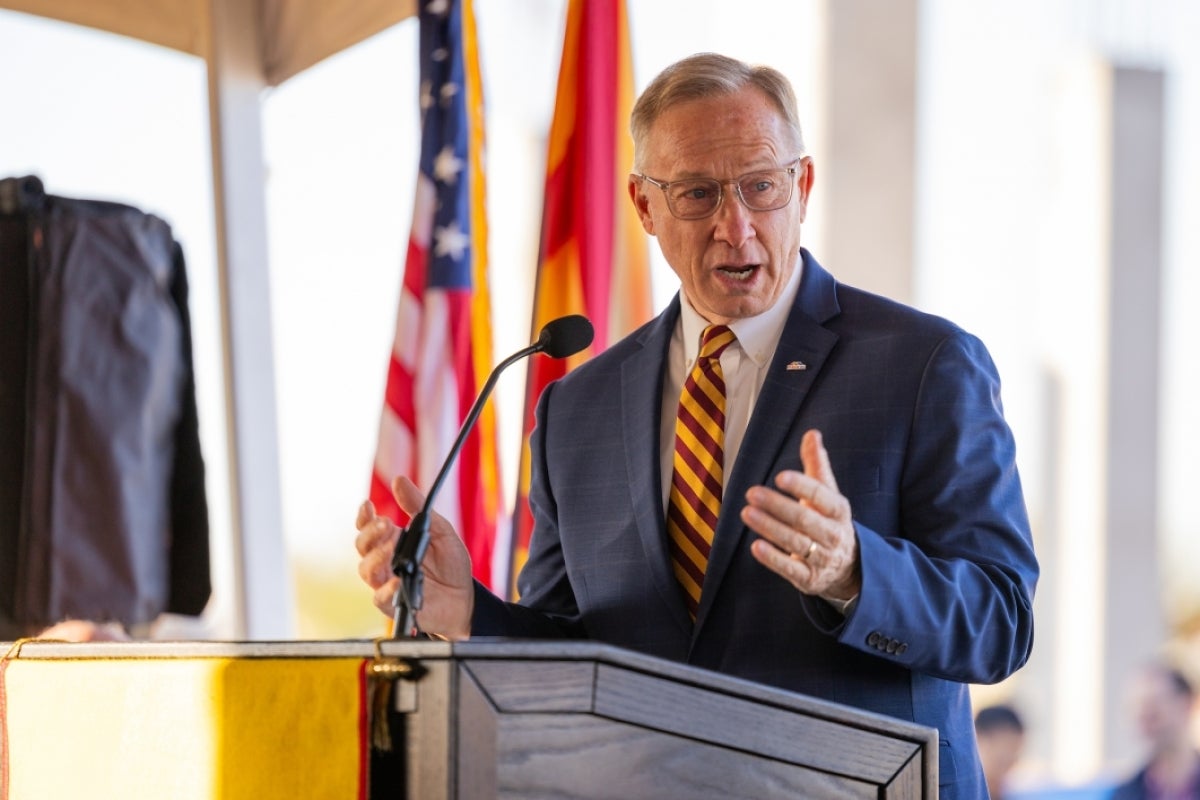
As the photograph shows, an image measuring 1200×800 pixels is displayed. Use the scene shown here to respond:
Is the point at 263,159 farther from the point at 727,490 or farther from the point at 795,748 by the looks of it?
the point at 795,748

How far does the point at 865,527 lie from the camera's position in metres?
1.52

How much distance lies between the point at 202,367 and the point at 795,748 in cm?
314

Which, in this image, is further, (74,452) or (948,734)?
(74,452)

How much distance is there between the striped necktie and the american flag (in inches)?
59.4

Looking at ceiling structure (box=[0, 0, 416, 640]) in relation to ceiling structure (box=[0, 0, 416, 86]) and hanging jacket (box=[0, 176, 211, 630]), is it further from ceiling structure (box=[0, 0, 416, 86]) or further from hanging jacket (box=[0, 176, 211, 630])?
hanging jacket (box=[0, 176, 211, 630])

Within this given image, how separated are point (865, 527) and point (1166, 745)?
3875 millimetres

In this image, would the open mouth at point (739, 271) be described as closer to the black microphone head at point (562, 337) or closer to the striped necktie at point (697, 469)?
the striped necktie at point (697, 469)

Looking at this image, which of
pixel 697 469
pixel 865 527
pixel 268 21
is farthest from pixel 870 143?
pixel 865 527

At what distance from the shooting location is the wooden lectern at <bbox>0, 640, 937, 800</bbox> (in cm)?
119

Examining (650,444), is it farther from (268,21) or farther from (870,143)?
(870,143)

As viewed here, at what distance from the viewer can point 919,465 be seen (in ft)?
5.70

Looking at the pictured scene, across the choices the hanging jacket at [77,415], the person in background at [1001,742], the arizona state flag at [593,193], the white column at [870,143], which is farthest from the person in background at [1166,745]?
the white column at [870,143]

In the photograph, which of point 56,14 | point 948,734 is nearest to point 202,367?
point 56,14

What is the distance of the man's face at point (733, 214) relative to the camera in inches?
75.6
